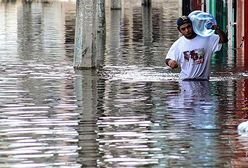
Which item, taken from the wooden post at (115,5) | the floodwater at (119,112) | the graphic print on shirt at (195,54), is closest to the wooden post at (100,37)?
the floodwater at (119,112)

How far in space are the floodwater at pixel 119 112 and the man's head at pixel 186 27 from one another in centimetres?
94

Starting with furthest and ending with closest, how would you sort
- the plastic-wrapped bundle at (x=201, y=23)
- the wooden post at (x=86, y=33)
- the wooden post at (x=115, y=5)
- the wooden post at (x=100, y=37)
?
the wooden post at (x=115, y=5)
the wooden post at (x=100, y=37)
the wooden post at (x=86, y=33)
the plastic-wrapped bundle at (x=201, y=23)

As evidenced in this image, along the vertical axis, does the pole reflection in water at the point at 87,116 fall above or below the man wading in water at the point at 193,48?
below

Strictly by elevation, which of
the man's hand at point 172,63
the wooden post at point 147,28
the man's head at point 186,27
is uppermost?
the man's head at point 186,27

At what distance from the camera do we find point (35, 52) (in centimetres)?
2922

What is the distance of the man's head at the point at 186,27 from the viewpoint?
17047 millimetres

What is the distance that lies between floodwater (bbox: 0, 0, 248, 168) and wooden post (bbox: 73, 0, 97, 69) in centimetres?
42

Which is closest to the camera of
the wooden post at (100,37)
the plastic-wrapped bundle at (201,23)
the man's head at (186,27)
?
the man's head at (186,27)

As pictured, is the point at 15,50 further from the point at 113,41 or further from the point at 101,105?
the point at 101,105

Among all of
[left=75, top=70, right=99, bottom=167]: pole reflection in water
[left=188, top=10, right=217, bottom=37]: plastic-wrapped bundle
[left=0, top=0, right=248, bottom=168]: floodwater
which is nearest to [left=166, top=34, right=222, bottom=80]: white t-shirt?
[left=188, top=10, right=217, bottom=37]: plastic-wrapped bundle

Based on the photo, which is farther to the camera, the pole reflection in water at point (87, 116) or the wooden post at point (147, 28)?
the wooden post at point (147, 28)

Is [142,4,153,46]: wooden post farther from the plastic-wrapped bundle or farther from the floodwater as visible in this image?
the plastic-wrapped bundle

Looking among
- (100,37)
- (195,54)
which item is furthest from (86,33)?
(100,37)

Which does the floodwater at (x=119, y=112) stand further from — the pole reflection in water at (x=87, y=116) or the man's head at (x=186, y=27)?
the man's head at (x=186, y=27)
